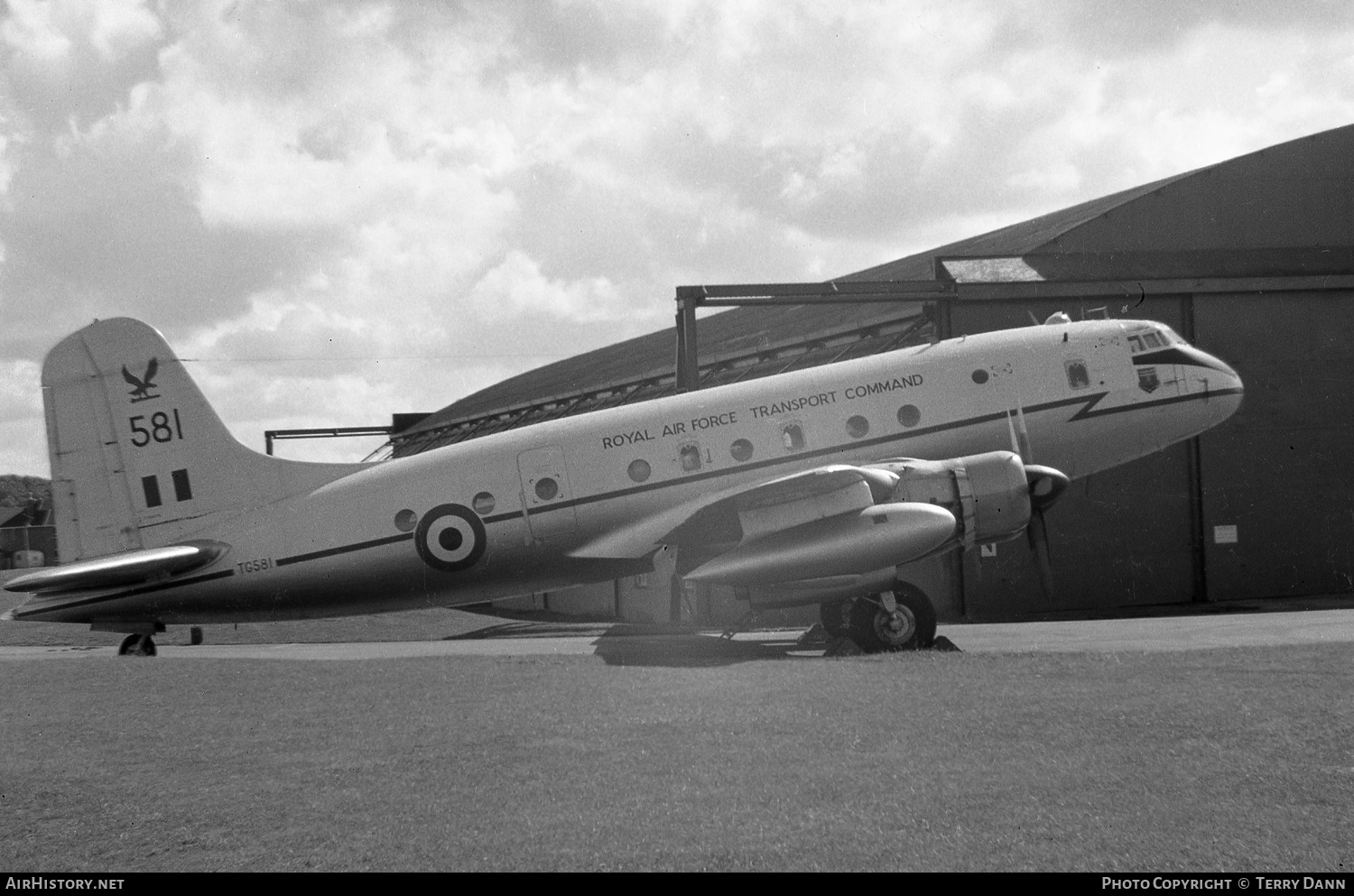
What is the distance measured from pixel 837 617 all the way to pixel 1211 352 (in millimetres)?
20208

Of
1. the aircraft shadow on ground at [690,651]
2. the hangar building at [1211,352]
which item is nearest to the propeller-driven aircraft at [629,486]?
the aircraft shadow on ground at [690,651]

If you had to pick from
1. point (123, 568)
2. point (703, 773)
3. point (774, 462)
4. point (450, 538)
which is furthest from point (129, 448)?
point (703, 773)

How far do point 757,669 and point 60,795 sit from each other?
8586mm

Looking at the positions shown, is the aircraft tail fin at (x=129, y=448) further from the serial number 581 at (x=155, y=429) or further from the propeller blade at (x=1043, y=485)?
the propeller blade at (x=1043, y=485)

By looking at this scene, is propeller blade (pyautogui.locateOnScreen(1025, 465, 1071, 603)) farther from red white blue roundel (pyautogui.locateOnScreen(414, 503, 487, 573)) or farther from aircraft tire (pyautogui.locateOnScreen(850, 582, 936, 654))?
red white blue roundel (pyautogui.locateOnScreen(414, 503, 487, 573))

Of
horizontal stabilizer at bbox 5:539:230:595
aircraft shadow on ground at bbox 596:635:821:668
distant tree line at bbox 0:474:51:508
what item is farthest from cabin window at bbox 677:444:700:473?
distant tree line at bbox 0:474:51:508

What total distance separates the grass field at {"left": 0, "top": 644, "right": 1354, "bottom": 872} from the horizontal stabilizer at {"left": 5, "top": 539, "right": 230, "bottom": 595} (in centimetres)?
407

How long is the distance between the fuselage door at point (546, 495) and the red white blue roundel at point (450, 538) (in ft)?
2.94

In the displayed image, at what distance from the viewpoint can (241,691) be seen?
14.1m

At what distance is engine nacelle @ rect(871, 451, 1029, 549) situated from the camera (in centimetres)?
1944

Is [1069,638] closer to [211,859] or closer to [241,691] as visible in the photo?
[241,691]

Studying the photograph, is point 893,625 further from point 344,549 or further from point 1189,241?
point 1189,241

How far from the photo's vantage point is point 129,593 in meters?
18.8

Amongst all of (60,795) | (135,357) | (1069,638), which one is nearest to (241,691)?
(60,795)
